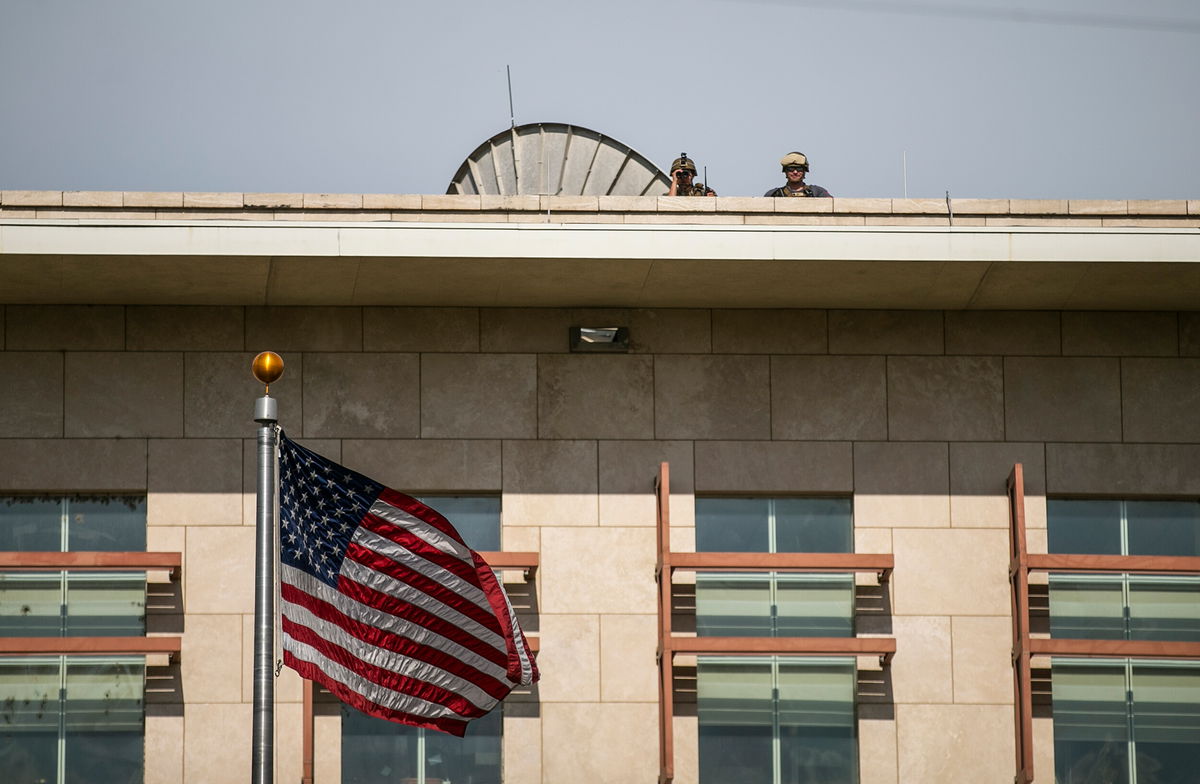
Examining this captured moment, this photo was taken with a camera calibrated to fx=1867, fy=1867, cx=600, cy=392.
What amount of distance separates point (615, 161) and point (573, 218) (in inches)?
140

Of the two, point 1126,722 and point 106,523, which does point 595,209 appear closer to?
point 106,523

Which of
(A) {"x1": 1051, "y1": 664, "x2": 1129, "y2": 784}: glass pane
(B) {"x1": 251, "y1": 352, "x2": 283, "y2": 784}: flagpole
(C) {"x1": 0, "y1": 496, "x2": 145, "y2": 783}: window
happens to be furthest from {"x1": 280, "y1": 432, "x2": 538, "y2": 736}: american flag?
(A) {"x1": 1051, "y1": 664, "x2": 1129, "y2": 784}: glass pane

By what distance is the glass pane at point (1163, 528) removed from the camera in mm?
19188

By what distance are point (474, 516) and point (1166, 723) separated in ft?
23.8

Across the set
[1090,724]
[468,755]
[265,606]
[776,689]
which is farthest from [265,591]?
[1090,724]

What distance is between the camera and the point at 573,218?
1877 centimetres

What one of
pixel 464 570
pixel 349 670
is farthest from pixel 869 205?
pixel 349 670

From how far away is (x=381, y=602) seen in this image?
1388 centimetres

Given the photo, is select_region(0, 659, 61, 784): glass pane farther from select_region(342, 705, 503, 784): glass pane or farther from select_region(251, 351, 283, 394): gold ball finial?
select_region(251, 351, 283, 394): gold ball finial

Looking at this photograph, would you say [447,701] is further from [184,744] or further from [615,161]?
[615,161]

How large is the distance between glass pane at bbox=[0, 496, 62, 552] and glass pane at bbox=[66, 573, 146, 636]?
0.51 metres

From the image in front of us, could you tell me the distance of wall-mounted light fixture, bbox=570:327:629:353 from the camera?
62.6 ft

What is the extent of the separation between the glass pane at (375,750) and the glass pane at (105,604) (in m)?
2.27

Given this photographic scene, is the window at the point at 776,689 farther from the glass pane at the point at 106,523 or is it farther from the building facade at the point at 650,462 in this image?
the glass pane at the point at 106,523
